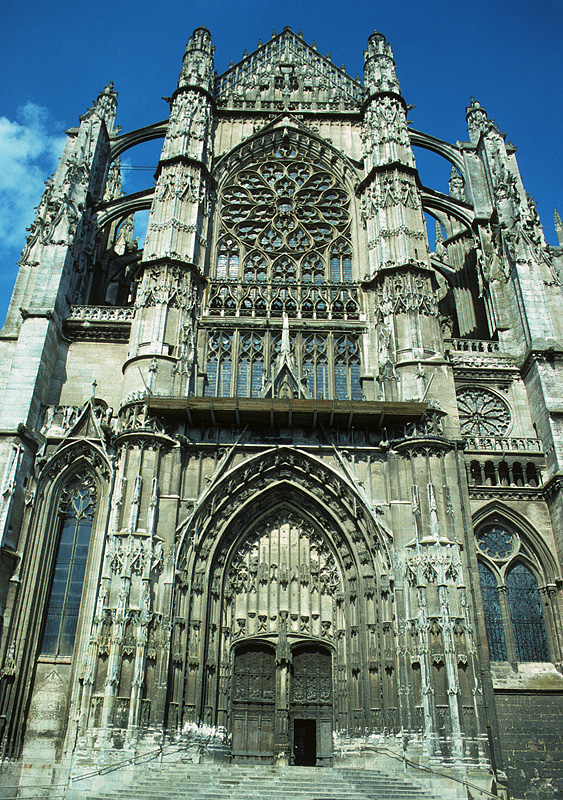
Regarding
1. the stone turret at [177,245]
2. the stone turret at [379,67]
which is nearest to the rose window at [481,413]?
the stone turret at [177,245]

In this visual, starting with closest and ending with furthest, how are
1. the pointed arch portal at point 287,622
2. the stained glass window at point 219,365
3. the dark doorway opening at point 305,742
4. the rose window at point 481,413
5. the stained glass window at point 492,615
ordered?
1. the pointed arch portal at point 287,622
2. the dark doorway opening at point 305,742
3. the stained glass window at point 492,615
4. the stained glass window at point 219,365
5. the rose window at point 481,413

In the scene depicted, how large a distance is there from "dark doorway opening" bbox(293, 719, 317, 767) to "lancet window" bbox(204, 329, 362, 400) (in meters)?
8.96

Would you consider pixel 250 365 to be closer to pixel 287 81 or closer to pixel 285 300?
pixel 285 300

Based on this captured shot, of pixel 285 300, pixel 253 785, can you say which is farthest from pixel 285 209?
pixel 253 785

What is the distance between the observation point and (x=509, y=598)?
18.6 meters

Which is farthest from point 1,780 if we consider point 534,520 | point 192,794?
point 534,520

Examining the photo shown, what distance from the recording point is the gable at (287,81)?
92.6 feet

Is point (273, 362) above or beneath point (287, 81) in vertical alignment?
beneath

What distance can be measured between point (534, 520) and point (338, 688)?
7060 mm

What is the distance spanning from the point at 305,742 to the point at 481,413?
10.7m

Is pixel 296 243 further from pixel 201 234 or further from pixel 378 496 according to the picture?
pixel 378 496

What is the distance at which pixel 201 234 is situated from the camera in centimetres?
2362

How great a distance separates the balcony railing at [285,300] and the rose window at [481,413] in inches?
173

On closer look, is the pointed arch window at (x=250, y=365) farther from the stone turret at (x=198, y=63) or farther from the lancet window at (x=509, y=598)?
the stone turret at (x=198, y=63)
